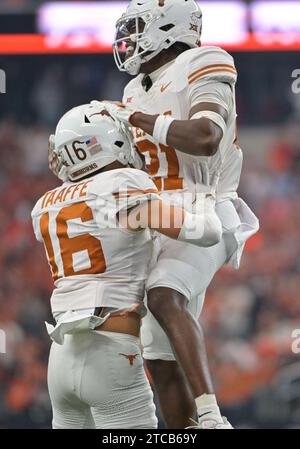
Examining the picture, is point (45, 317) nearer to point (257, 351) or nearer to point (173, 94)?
point (257, 351)

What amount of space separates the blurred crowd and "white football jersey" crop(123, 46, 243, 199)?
4.05 meters

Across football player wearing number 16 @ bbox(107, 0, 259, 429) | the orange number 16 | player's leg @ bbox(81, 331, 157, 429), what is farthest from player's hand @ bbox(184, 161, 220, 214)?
player's leg @ bbox(81, 331, 157, 429)

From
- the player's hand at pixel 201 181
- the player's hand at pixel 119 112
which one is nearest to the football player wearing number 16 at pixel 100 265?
the player's hand at pixel 119 112

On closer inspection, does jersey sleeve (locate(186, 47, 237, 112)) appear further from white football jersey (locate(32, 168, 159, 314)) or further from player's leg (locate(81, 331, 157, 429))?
player's leg (locate(81, 331, 157, 429))

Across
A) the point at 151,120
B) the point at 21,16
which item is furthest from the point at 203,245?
the point at 21,16

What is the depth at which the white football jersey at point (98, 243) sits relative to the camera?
A: 2.96 m

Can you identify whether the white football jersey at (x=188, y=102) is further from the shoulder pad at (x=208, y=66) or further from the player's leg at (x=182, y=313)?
the player's leg at (x=182, y=313)

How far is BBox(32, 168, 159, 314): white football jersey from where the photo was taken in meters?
2.96

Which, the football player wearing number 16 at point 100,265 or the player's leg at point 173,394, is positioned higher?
the football player wearing number 16 at point 100,265

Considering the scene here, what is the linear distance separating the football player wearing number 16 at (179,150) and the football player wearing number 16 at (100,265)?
0.45ft

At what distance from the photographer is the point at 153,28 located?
11.4ft

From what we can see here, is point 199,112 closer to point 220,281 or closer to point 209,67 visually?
point 209,67

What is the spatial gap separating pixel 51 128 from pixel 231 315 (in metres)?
2.73
